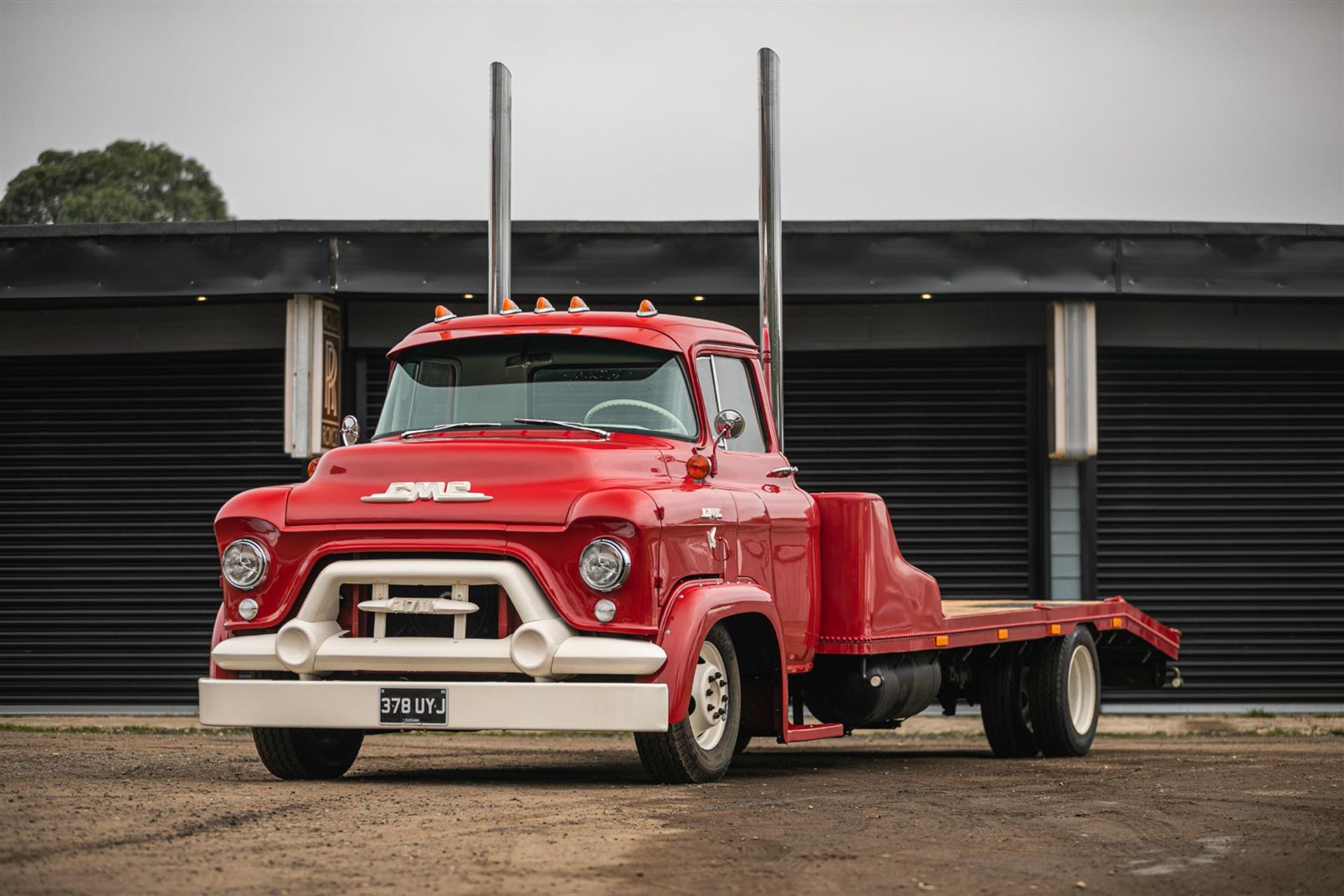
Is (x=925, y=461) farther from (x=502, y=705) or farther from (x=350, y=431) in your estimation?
(x=502, y=705)

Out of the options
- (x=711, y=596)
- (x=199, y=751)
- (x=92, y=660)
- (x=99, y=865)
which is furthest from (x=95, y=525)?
(x=99, y=865)

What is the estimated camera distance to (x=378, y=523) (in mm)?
8734

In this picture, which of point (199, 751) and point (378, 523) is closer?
point (378, 523)

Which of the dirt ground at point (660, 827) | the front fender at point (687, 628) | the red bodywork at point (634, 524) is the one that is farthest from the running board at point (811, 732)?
the front fender at point (687, 628)

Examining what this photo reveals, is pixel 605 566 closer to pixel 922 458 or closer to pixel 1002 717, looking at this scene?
pixel 1002 717

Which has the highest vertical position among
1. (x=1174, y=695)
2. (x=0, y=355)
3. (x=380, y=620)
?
(x=0, y=355)

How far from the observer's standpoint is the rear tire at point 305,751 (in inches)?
375

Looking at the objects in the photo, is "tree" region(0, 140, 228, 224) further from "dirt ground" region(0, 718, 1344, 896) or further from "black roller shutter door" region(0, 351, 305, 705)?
"dirt ground" region(0, 718, 1344, 896)

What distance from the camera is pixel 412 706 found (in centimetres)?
855

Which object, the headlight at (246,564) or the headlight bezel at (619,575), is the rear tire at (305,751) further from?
the headlight bezel at (619,575)

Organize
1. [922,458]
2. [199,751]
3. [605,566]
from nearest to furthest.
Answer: [605,566]
[199,751]
[922,458]

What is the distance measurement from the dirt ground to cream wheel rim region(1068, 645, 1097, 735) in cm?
111

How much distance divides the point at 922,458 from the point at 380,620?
1059 cm

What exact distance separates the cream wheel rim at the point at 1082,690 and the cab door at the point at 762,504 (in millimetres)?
3320
